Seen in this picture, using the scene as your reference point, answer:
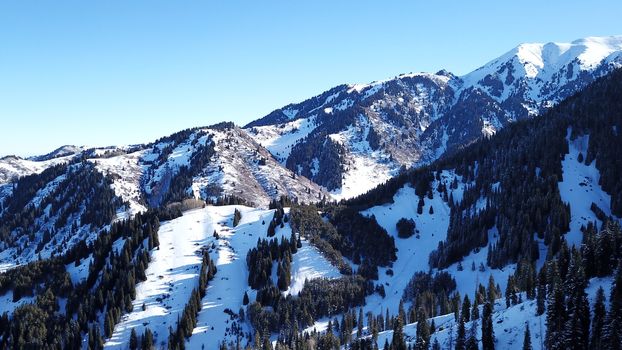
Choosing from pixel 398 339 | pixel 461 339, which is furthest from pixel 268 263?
pixel 461 339

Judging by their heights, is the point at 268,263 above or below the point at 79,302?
above

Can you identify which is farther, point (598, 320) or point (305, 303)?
point (305, 303)

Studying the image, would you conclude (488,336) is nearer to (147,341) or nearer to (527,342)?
(527,342)

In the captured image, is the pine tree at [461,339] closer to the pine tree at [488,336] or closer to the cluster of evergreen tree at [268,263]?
the pine tree at [488,336]

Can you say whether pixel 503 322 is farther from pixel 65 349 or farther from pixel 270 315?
pixel 65 349

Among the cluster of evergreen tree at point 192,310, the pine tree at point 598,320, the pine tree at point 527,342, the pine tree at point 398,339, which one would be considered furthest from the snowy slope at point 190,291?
the pine tree at point 598,320

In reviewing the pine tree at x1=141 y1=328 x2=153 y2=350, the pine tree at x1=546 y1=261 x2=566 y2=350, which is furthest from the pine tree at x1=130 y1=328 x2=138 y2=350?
the pine tree at x1=546 y1=261 x2=566 y2=350

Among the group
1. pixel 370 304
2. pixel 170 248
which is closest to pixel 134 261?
pixel 170 248

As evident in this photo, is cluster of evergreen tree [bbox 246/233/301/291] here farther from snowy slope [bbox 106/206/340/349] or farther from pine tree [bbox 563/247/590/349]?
pine tree [bbox 563/247/590/349]

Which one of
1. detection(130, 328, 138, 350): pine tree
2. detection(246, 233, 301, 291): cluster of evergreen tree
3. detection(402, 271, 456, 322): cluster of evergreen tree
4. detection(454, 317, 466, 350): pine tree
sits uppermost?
detection(246, 233, 301, 291): cluster of evergreen tree

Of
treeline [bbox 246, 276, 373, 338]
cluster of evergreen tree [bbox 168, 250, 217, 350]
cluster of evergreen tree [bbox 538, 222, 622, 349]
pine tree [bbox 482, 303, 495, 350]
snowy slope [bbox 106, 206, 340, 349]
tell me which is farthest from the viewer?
treeline [bbox 246, 276, 373, 338]

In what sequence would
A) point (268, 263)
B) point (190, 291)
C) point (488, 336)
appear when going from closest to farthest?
point (488, 336) → point (190, 291) → point (268, 263)
